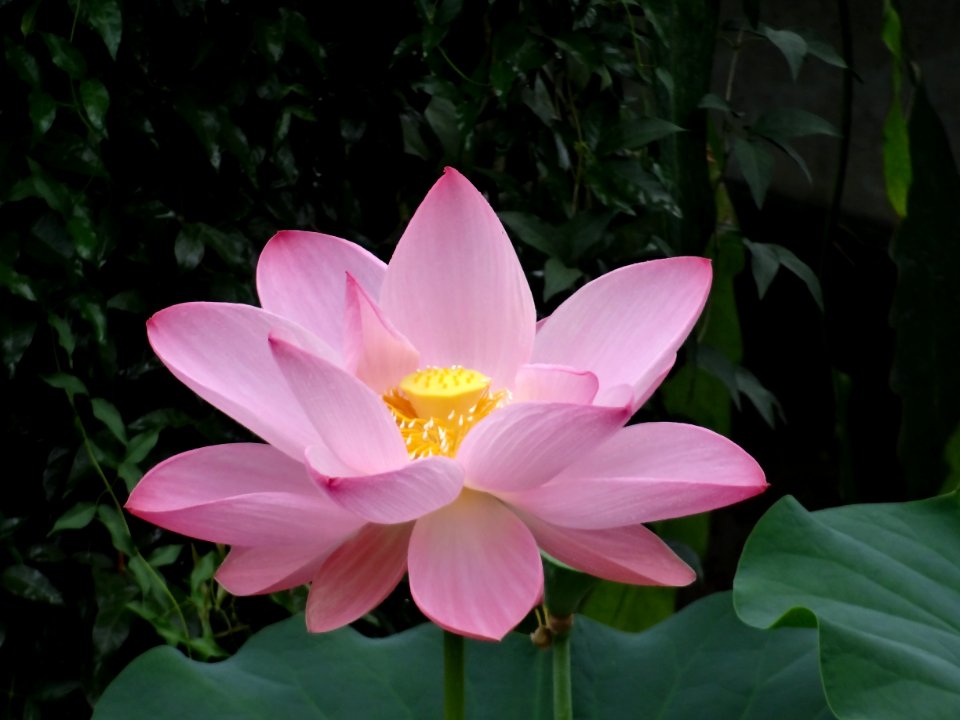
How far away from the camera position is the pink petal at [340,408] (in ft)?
0.97

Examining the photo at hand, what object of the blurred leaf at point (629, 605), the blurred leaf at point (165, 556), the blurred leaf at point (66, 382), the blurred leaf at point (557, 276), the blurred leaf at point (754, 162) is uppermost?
the blurred leaf at point (754, 162)

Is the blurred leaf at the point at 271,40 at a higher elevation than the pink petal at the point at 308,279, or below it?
below

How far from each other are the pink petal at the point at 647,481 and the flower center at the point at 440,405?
2.1 inches

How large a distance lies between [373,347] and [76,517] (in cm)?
71

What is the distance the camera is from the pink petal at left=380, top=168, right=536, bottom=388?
14.3 inches

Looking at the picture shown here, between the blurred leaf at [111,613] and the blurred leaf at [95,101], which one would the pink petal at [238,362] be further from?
the blurred leaf at [111,613]

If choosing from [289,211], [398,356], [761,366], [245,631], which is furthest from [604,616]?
[398,356]

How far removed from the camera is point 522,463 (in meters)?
0.30

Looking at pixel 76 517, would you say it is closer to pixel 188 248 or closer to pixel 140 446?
pixel 140 446

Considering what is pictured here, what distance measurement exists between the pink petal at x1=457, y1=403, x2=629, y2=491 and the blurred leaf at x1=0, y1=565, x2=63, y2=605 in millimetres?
787

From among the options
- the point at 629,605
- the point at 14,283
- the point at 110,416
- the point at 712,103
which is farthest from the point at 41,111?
the point at 629,605

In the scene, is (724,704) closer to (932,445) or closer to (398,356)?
(398,356)

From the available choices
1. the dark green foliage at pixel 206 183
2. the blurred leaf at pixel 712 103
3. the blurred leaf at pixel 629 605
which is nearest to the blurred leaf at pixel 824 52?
the dark green foliage at pixel 206 183

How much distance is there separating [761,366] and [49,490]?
135cm
